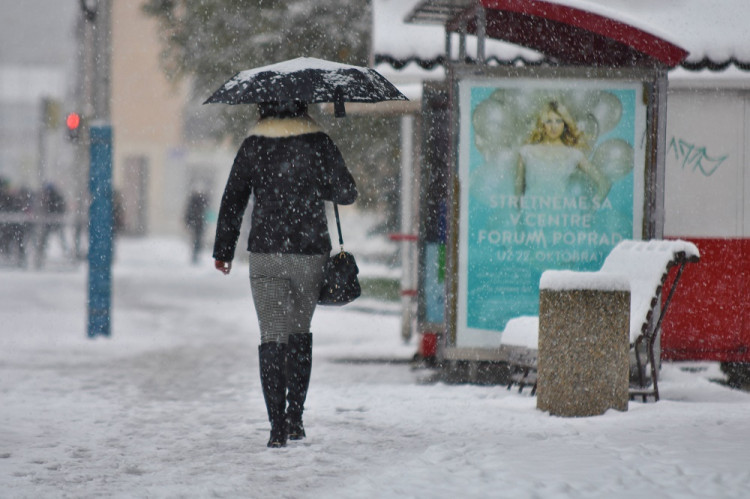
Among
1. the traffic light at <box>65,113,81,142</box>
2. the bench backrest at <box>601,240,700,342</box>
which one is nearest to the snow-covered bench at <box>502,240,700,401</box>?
the bench backrest at <box>601,240,700,342</box>

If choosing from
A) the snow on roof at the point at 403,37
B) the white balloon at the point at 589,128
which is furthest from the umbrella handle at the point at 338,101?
the snow on roof at the point at 403,37

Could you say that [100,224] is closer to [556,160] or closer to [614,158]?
[556,160]

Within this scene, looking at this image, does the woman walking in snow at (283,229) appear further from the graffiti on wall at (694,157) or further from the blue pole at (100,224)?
the blue pole at (100,224)

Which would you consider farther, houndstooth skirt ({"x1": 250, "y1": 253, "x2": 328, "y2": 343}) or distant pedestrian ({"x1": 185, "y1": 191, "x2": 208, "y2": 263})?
distant pedestrian ({"x1": 185, "y1": 191, "x2": 208, "y2": 263})

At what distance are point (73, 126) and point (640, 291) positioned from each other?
7.97 metres

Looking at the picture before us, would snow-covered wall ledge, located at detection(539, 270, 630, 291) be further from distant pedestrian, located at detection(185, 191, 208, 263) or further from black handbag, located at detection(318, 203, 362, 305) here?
distant pedestrian, located at detection(185, 191, 208, 263)

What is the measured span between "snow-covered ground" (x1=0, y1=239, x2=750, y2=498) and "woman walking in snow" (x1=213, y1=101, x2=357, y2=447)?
45 centimetres

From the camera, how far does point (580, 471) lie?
5.48 meters

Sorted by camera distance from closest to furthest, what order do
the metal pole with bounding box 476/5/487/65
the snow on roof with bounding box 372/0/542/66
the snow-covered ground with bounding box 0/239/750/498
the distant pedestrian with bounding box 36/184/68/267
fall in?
the snow-covered ground with bounding box 0/239/750/498 < the metal pole with bounding box 476/5/487/65 < the snow on roof with bounding box 372/0/542/66 < the distant pedestrian with bounding box 36/184/68/267

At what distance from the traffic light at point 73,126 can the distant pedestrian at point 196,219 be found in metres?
16.0

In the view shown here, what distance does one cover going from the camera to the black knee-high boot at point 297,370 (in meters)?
6.41

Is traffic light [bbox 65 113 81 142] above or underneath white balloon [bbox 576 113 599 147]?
above

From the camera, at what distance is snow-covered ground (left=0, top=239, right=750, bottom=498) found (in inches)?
212

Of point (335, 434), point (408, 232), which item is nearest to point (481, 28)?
point (335, 434)
